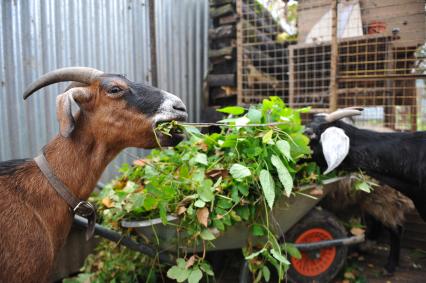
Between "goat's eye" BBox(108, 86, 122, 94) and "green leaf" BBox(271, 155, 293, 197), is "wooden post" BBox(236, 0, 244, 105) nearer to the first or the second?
"green leaf" BBox(271, 155, 293, 197)

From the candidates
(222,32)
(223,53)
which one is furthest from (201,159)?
(222,32)

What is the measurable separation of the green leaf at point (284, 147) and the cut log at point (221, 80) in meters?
3.03

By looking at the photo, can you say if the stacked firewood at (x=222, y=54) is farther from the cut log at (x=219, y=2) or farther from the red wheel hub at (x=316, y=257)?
the red wheel hub at (x=316, y=257)

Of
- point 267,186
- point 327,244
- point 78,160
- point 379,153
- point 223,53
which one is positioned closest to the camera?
point 78,160

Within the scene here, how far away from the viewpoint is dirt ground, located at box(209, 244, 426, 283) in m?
3.61

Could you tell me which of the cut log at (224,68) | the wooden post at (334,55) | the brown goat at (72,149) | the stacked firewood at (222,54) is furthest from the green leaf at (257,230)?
the cut log at (224,68)

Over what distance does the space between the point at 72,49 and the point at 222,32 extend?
243 centimetres

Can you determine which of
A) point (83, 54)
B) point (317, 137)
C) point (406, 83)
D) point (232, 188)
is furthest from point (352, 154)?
point (83, 54)

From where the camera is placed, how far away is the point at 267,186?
7.47ft

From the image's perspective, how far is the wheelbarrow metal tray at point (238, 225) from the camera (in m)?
2.55

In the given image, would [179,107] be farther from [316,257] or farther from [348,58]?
[348,58]

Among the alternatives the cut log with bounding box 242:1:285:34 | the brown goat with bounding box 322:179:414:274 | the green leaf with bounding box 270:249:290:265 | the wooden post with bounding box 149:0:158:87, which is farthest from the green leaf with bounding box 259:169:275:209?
the cut log with bounding box 242:1:285:34

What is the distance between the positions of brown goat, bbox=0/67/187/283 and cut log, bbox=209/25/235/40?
343 cm

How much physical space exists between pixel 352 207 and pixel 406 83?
2315 mm
